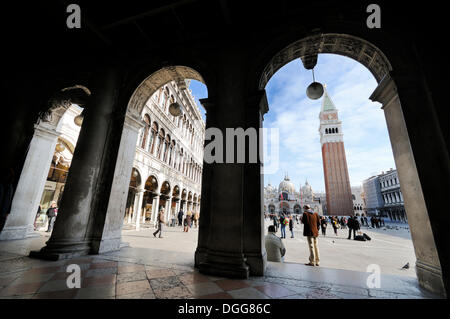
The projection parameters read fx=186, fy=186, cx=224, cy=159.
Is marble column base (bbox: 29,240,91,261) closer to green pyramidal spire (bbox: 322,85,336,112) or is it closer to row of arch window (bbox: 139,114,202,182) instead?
row of arch window (bbox: 139,114,202,182)

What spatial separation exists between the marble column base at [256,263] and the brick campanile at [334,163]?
178 ft

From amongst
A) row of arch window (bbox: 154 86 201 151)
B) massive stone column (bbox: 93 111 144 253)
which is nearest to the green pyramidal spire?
row of arch window (bbox: 154 86 201 151)

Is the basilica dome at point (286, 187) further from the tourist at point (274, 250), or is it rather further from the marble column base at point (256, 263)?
the marble column base at point (256, 263)

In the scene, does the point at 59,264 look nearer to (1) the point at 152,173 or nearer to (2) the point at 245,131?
(2) the point at 245,131


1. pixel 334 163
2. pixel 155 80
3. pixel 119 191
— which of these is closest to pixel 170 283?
pixel 119 191

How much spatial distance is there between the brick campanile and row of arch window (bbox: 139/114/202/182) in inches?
1684

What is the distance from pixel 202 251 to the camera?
349 cm

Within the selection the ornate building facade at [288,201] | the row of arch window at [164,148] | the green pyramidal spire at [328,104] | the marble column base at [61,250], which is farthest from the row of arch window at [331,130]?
the marble column base at [61,250]

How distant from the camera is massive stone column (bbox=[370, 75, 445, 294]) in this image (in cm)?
269

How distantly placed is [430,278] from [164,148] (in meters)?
16.2

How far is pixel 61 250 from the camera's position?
3809 mm

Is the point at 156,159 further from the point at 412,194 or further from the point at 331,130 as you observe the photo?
the point at 331,130

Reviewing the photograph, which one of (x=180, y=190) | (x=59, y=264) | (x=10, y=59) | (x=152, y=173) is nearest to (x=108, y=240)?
(x=59, y=264)
